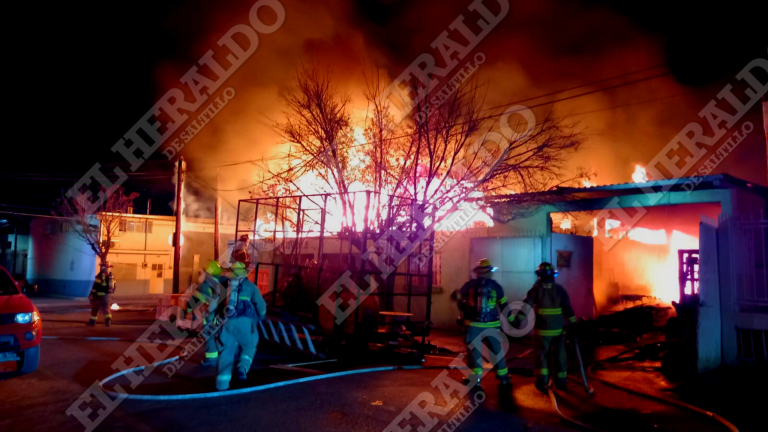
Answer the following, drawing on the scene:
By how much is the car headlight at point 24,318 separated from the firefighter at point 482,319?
579 centimetres

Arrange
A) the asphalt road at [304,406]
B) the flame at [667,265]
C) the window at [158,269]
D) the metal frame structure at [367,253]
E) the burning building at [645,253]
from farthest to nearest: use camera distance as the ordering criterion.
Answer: the window at [158,269]
the flame at [667,265]
the metal frame structure at [367,253]
the burning building at [645,253]
the asphalt road at [304,406]

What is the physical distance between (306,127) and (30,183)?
27052mm

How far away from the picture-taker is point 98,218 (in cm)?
2800

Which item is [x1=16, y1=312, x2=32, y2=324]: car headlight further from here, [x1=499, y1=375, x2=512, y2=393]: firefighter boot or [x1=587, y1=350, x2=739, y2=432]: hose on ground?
[x1=587, y1=350, x2=739, y2=432]: hose on ground

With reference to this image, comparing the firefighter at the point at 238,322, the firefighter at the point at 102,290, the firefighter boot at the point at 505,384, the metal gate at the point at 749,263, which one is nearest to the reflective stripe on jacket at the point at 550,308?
the firefighter boot at the point at 505,384

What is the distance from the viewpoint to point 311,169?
13750mm

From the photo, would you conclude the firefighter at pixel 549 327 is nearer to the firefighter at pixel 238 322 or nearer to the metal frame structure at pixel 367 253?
the metal frame structure at pixel 367 253

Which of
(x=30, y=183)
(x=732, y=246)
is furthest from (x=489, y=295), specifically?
(x=30, y=183)

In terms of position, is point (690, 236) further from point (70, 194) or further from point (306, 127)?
point (70, 194)

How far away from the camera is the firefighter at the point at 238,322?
245 inches

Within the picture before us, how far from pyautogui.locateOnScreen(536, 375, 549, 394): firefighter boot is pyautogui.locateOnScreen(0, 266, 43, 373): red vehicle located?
6.63m

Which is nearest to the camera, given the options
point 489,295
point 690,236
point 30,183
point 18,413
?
point 18,413

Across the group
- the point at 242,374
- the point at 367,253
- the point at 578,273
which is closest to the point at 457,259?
the point at 578,273

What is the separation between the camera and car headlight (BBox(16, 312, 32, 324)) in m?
6.75
